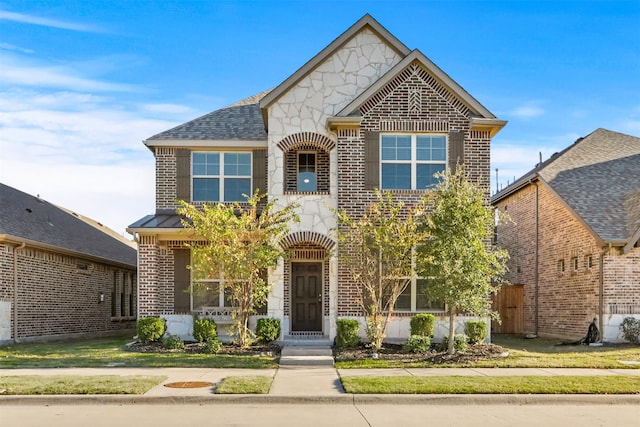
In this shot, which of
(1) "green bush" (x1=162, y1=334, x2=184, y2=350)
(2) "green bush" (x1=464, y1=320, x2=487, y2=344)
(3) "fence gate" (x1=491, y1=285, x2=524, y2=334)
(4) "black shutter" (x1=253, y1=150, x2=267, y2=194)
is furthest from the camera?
(3) "fence gate" (x1=491, y1=285, x2=524, y2=334)

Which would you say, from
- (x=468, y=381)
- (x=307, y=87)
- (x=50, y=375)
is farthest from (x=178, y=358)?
(x=307, y=87)

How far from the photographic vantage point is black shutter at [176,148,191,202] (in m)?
20.4

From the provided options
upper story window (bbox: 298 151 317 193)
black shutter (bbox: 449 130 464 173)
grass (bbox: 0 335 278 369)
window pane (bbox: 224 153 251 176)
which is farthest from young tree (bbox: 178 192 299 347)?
black shutter (bbox: 449 130 464 173)

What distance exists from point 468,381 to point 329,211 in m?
7.67

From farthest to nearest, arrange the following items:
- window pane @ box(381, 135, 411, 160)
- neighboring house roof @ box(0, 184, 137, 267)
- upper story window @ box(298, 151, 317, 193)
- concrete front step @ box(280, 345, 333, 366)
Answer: neighboring house roof @ box(0, 184, 137, 267), upper story window @ box(298, 151, 317, 193), window pane @ box(381, 135, 411, 160), concrete front step @ box(280, 345, 333, 366)

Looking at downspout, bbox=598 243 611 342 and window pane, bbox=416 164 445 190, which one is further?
downspout, bbox=598 243 611 342

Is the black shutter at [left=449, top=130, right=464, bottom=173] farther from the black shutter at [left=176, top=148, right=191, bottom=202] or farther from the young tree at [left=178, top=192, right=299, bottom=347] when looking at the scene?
the black shutter at [left=176, top=148, right=191, bottom=202]

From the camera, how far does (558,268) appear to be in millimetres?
23375

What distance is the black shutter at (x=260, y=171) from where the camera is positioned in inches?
805

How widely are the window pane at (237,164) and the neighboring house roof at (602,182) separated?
10117 mm

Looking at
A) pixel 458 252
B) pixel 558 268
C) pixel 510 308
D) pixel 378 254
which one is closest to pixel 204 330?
pixel 378 254

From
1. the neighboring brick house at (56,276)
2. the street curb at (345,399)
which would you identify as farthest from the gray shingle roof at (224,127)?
the street curb at (345,399)

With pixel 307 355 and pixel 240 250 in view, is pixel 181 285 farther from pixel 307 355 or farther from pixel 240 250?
pixel 307 355

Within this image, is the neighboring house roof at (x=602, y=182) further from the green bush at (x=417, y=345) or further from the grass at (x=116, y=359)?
the grass at (x=116, y=359)
